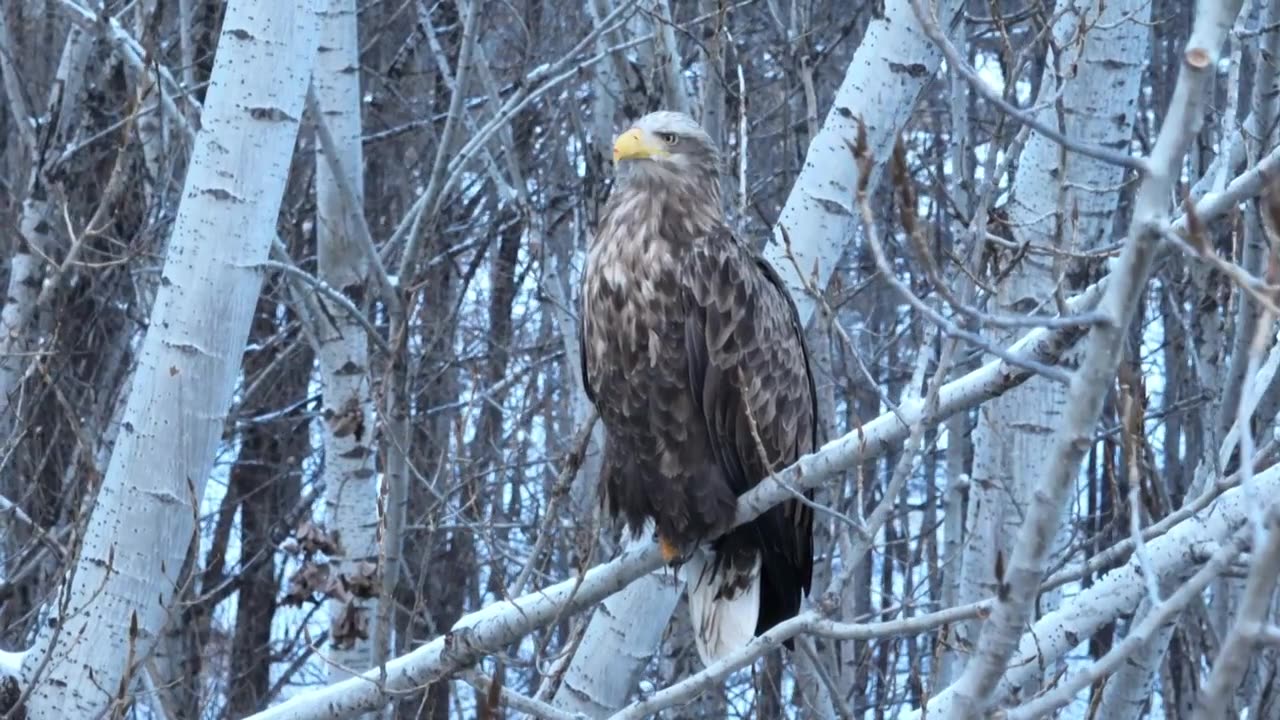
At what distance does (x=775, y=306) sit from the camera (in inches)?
159

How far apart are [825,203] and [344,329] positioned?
5.86ft

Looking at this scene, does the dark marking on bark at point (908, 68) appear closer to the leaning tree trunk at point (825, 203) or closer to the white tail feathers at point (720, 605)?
the leaning tree trunk at point (825, 203)

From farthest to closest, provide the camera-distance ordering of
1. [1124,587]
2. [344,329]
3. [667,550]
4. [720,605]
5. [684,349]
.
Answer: [344,329]
[720,605]
[684,349]
[667,550]
[1124,587]

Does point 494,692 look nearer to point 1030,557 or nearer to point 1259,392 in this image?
point 1030,557

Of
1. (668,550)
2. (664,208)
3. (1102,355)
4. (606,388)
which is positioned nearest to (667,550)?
(668,550)

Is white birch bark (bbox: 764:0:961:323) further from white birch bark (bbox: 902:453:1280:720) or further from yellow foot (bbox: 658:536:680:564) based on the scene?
white birch bark (bbox: 902:453:1280:720)

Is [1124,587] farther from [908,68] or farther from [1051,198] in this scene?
[1051,198]

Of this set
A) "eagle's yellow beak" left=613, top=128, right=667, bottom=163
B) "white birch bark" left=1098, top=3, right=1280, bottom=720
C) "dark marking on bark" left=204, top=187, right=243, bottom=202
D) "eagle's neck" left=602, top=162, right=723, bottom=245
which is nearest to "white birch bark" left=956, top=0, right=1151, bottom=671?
"white birch bark" left=1098, top=3, right=1280, bottom=720

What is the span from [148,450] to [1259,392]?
2.18 m

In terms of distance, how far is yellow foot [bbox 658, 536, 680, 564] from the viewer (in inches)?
144

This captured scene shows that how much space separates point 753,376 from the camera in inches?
157

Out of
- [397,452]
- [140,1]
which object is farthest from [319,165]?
[140,1]

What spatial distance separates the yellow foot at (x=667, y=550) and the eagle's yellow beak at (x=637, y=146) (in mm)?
928

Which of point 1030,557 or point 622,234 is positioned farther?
point 622,234
